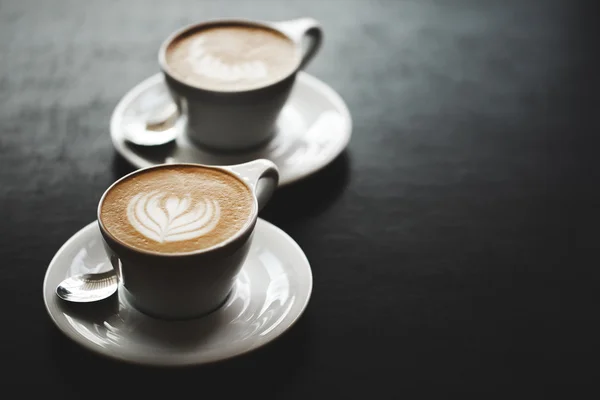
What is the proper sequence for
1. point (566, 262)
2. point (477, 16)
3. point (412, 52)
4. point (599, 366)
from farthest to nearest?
point (477, 16)
point (412, 52)
point (566, 262)
point (599, 366)

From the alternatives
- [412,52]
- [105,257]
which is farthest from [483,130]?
[105,257]

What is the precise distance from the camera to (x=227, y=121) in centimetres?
117

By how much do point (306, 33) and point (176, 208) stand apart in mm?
474

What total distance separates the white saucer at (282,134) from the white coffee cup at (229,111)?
0.02m

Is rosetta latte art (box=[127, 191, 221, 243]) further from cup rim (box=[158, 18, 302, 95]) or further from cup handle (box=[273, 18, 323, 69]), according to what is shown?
cup handle (box=[273, 18, 323, 69])

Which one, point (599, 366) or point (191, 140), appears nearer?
point (599, 366)

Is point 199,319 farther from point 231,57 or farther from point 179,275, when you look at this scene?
point 231,57

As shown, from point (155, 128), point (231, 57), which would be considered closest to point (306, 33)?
point (231, 57)

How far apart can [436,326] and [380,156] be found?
1.15 feet

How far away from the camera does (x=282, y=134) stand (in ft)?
4.10

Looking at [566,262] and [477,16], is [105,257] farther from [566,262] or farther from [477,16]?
[477,16]

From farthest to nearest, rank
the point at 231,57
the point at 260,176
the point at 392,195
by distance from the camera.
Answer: the point at 231,57 < the point at 392,195 < the point at 260,176

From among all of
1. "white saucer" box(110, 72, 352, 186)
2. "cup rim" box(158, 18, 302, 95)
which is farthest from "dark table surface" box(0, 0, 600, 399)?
"cup rim" box(158, 18, 302, 95)

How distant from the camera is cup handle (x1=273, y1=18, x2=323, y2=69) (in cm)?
Answer: 129
